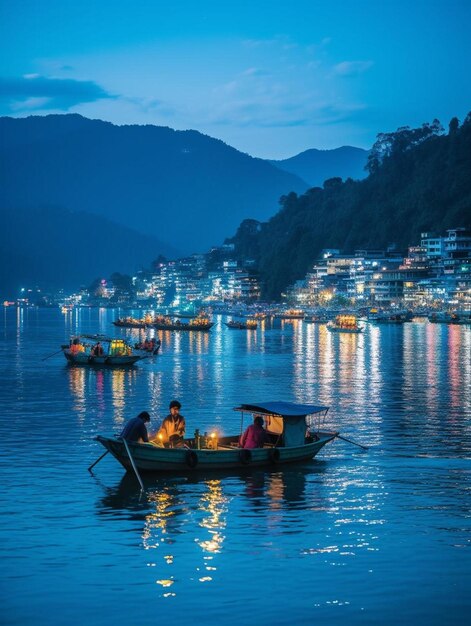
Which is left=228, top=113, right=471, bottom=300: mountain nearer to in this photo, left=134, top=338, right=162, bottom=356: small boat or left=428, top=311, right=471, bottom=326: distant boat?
left=428, top=311, right=471, bottom=326: distant boat

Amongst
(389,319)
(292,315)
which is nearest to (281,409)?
(389,319)

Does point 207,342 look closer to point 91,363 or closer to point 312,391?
point 91,363

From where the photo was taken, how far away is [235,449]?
2005 cm

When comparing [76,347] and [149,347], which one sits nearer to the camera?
[76,347]

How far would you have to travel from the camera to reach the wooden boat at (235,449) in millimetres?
19188

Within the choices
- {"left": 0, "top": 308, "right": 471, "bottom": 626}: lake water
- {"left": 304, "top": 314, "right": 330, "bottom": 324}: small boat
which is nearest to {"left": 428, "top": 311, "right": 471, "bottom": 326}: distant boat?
{"left": 304, "top": 314, "right": 330, "bottom": 324}: small boat

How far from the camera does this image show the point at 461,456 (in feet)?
75.3

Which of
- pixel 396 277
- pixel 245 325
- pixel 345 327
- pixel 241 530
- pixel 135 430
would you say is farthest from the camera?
pixel 396 277

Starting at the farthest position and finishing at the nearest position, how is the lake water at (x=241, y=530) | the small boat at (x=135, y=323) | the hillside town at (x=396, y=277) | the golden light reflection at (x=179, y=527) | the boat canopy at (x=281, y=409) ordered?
the hillside town at (x=396, y=277) → the small boat at (x=135, y=323) → the boat canopy at (x=281, y=409) → the golden light reflection at (x=179, y=527) → the lake water at (x=241, y=530)

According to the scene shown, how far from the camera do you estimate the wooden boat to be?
19.2m

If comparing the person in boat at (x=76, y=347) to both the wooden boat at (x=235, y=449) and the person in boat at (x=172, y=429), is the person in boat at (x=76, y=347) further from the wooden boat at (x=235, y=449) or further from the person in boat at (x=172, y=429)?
the person in boat at (x=172, y=429)

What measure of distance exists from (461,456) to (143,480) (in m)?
8.29

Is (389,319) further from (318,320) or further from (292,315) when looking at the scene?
(292,315)

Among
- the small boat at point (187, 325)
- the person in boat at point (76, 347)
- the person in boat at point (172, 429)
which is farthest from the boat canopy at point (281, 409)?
the small boat at point (187, 325)
